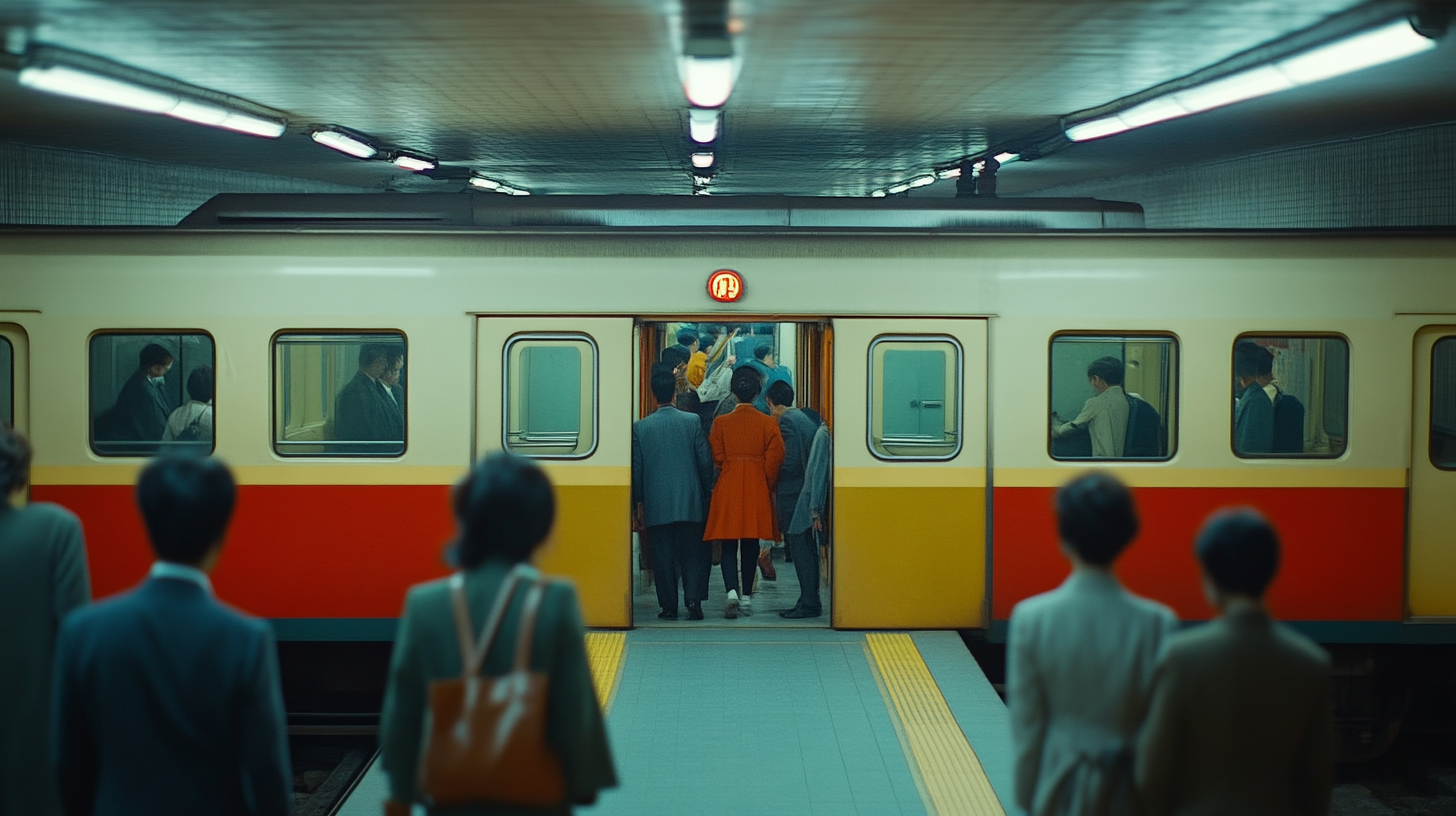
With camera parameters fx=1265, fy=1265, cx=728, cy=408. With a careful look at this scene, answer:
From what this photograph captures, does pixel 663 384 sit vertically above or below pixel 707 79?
below

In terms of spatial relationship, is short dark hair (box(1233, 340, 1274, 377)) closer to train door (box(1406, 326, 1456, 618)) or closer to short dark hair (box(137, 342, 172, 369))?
train door (box(1406, 326, 1456, 618))

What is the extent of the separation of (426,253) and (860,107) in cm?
353

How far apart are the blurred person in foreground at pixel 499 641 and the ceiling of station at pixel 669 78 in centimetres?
381

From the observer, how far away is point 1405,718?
8312 mm

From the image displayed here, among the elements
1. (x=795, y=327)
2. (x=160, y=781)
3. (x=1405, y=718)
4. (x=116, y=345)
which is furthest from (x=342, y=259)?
(x=795, y=327)

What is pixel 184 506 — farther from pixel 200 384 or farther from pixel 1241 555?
pixel 200 384

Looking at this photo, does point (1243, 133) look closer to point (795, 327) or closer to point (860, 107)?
point (860, 107)

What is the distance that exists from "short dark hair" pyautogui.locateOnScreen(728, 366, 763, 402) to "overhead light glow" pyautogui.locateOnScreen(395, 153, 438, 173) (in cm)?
502

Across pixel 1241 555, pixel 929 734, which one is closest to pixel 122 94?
pixel 929 734

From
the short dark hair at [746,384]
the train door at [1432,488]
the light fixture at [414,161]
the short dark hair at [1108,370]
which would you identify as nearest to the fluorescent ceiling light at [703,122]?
the short dark hair at [746,384]

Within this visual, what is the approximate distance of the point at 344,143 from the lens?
1086 cm

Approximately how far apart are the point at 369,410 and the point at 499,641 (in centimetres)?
513

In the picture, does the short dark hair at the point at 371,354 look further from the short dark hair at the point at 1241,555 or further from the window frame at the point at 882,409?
the short dark hair at the point at 1241,555

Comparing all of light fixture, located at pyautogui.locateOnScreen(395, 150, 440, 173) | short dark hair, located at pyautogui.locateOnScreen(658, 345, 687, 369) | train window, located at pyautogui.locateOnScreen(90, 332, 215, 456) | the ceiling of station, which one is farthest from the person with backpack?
light fixture, located at pyautogui.locateOnScreen(395, 150, 440, 173)
